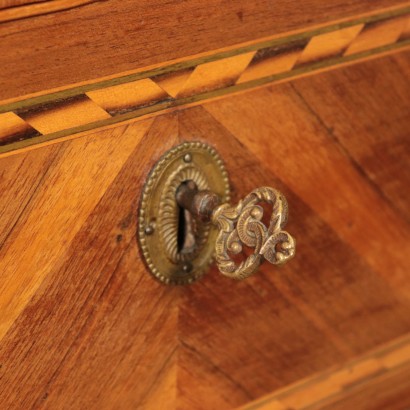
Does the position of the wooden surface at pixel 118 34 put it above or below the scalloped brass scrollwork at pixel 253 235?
above

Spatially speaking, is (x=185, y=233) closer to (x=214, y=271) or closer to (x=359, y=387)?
(x=214, y=271)

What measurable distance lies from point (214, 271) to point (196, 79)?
18 cm

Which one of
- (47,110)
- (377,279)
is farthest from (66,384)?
(377,279)

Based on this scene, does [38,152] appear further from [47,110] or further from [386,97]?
[386,97]

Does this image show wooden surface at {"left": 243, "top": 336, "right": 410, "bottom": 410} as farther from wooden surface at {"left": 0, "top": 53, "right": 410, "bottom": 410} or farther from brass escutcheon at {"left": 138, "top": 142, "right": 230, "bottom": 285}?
brass escutcheon at {"left": 138, "top": 142, "right": 230, "bottom": 285}

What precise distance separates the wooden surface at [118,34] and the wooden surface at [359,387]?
38 cm

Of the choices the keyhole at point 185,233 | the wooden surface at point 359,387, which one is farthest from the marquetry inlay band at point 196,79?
the wooden surface at point 359,387

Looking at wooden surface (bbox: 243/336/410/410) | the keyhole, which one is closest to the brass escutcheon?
the keyhole

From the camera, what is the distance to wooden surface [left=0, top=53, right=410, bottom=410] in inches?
23.8

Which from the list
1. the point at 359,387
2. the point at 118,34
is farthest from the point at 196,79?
the point at 359,387

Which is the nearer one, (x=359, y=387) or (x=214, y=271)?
(x=214, y=271)

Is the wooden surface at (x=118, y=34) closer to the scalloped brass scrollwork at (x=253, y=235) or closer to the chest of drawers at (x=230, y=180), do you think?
the chest of drawers at (x=230, y=180)

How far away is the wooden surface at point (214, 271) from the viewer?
0.61 meters

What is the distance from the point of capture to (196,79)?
629 mm
